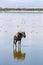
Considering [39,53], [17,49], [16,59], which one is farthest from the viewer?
[17,49]

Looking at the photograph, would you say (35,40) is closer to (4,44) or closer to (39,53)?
(4,44)

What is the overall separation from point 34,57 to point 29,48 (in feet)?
5.35

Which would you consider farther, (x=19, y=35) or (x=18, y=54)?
(x=19, y=35)

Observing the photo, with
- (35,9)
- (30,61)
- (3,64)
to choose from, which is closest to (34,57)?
(30,61)

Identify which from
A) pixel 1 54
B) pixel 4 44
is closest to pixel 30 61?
pixel 1 54

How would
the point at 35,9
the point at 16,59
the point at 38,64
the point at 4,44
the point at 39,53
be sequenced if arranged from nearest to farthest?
1. the point at 38,64
2. the point at 16,59
3. the point at 39,53
4. the point at 4,44
5. the point at 35,9

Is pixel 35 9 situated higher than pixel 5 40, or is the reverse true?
pixel 5 40

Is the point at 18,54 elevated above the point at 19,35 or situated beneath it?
situated beneath

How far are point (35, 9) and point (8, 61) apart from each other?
66705 mm

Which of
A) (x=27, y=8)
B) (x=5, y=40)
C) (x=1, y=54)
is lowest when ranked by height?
(x=27, y=8)

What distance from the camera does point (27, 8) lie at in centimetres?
8181

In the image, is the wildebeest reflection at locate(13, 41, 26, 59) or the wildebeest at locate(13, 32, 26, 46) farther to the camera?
the wildebeest at locate(13, 32, 26, 46)

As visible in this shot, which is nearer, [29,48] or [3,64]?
[3,64]

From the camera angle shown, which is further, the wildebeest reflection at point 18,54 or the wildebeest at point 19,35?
the wildebeest at point 19,35
